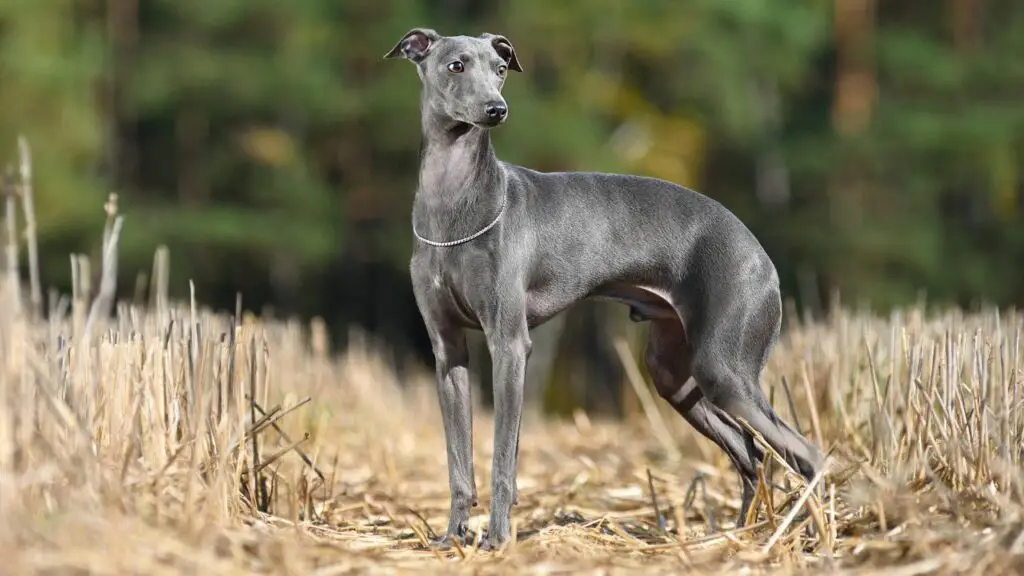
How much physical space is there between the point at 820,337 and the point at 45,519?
4065mm

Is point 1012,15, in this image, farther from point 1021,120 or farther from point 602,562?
point 602,562

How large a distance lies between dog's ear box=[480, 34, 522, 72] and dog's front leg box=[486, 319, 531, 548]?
998mm

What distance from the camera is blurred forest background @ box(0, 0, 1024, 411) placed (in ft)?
50.2

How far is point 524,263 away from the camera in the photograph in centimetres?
419

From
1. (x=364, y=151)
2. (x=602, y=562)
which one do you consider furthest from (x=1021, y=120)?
(x=602, y=562)

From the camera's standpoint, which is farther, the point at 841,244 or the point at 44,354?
the point at 841,244

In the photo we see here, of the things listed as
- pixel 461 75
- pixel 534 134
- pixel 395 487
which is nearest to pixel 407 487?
pixel 395 487

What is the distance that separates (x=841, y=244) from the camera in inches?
672

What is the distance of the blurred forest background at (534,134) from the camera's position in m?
15.3

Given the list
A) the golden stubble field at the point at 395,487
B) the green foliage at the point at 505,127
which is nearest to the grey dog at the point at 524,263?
the golden stubble field at the point at 395,487

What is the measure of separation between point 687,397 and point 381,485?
6.01ft

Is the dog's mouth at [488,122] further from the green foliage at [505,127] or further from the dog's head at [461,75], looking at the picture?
the green foliage at [505,127]

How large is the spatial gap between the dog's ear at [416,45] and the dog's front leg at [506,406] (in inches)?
41.1

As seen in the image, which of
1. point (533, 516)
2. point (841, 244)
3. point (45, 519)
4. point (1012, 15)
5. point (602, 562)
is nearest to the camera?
point (45, 519)
